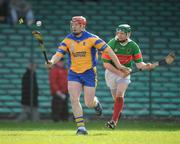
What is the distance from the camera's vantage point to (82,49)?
14977 millimetres

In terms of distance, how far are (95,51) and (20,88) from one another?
23.8ft

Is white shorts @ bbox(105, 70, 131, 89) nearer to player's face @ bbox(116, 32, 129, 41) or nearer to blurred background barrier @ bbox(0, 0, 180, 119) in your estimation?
player's face @ bbox(116, 32, 129, 41)

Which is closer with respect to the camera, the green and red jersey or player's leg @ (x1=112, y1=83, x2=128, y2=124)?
player's leg @ (x1=112, y1=83, x2=128, y2=124)

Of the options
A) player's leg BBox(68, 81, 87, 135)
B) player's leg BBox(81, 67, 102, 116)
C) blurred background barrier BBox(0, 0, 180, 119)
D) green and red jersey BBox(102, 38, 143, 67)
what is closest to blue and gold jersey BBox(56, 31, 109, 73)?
player's leg BBox(81, 67, 102, 116)

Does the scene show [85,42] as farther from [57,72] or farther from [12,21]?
[12,21]

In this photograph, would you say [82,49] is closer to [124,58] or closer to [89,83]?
[89,83]

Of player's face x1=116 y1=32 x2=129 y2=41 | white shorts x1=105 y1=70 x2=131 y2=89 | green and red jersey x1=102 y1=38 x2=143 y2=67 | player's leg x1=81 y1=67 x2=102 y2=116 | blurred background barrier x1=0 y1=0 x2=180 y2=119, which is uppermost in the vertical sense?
player's face x1=116 y1=32 x2=129 y2=41

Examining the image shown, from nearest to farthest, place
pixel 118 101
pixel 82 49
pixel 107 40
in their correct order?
pixel 82 49, pixel 118 101, pixel 107 40

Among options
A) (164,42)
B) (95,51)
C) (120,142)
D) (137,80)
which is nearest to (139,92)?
(137,80)

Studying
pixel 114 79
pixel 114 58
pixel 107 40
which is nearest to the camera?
pixel 114 58

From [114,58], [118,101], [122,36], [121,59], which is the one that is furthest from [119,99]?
[114,58]

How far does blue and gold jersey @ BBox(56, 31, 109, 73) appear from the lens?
588 inches

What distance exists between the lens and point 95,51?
15227 mm

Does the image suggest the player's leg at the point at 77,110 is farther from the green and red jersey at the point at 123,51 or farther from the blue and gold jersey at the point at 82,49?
the green and red jersey at the point at 123,51
